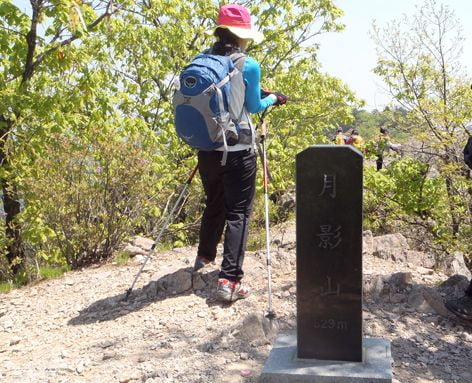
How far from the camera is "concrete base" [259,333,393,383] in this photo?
2.80 m

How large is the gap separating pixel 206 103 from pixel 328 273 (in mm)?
1537

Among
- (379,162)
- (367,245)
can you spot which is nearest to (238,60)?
(367,245)

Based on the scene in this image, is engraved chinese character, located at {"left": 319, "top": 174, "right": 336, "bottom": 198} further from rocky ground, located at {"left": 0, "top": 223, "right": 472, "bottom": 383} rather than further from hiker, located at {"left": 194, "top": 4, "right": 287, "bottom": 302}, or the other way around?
rocky ground, located at {"left": 0, "top": 223, "right": 472, "bottom": 383}

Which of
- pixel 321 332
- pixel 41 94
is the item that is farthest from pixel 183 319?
pixel 41 94

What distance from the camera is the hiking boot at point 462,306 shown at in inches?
158

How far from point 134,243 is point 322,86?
10.4m

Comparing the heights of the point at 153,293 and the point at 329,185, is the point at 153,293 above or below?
below

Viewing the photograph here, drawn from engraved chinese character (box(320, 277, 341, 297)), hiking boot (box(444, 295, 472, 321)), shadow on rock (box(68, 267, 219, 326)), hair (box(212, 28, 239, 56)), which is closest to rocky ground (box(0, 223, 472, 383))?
Answer: shadow on rock (box(68, 267, 219, 326))

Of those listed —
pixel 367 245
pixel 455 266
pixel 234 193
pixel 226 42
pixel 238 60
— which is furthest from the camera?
pixel 367 245

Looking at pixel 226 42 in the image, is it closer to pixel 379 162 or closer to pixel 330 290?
pixel 330 290

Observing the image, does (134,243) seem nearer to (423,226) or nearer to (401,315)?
(401,315)

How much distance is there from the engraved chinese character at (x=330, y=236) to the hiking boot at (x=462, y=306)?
68.2 inches

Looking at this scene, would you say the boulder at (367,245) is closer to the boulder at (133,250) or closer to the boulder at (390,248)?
the boulder at (390,248)

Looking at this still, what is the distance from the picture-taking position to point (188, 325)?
4.02 metres
